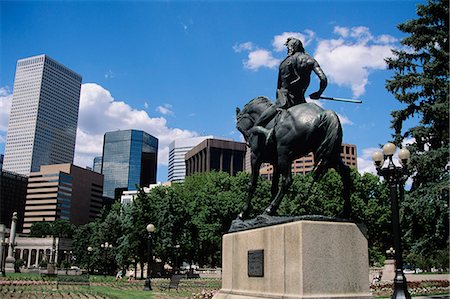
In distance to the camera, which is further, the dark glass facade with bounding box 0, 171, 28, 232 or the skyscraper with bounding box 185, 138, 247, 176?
the skyscraper with bounding box 185, 138, 247, 176

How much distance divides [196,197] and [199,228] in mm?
4989

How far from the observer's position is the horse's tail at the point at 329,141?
357 inches

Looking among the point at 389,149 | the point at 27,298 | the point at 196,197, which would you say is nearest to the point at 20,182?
the point at 196,197

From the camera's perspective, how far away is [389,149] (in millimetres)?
12617

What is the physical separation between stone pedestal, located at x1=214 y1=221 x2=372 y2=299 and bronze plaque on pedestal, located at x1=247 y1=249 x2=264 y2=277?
2 centimetres

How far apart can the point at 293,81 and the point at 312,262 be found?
4567mm

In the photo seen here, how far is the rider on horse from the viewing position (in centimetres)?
1031

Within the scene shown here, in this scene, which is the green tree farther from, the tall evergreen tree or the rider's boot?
the rider's boot

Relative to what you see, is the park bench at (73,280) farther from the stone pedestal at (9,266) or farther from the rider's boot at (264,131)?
the stone pedestal at (9,266)

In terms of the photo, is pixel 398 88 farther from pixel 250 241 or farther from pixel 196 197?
pixel 196 197

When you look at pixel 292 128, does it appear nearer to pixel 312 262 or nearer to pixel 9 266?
pixel 312 262

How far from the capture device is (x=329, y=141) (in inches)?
358

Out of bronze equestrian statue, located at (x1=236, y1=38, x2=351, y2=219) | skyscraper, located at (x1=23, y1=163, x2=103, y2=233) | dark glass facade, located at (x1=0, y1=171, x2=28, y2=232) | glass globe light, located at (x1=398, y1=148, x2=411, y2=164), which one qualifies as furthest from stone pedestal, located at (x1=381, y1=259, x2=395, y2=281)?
dark glass facade, located at (x1=0, y1=171, x2=28, y2=232)

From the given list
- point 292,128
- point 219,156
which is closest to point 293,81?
point 292,128
